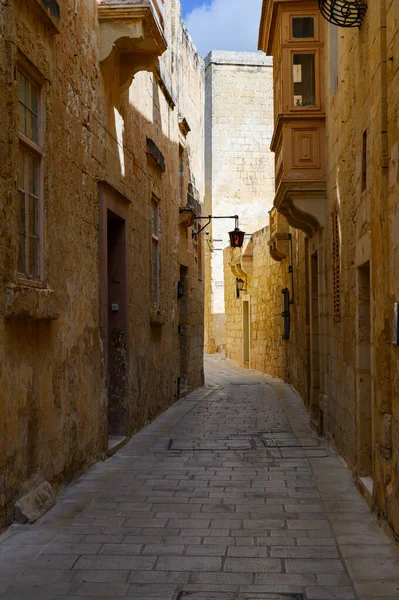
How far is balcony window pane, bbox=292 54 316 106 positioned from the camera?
386 inches

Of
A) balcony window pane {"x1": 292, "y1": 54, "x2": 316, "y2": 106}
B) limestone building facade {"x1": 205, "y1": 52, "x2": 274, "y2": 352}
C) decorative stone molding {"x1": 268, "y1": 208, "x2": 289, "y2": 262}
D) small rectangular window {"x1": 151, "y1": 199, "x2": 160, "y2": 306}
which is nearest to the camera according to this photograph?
balcony window pane {"x1": 292, "y1": 54, "x2": 316, "y2": 106}

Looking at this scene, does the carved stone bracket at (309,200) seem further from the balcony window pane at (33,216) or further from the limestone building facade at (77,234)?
the balcony window pane at (33,216)

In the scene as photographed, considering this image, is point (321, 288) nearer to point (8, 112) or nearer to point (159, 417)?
point (159, 417)

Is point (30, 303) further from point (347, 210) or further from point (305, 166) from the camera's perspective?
point (305, 166)

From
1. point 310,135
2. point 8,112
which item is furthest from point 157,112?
point 8,112

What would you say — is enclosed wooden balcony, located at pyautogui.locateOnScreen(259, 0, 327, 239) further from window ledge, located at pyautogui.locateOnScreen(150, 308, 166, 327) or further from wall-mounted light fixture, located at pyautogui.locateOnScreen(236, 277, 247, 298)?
wall-mounted light fixture, located at pyautogui.locateOnScreen(236, 277, 247, 298)

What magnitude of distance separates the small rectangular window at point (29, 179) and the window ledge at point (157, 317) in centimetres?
537

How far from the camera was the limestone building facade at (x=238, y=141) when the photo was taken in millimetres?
35125

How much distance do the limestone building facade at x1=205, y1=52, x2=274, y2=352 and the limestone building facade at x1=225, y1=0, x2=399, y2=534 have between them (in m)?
21.0

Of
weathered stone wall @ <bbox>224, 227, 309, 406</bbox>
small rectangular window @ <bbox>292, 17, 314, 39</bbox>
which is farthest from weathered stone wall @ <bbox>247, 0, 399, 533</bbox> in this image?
weathered stone wall @ <bbox>224, 227, 309, 406</bbox>

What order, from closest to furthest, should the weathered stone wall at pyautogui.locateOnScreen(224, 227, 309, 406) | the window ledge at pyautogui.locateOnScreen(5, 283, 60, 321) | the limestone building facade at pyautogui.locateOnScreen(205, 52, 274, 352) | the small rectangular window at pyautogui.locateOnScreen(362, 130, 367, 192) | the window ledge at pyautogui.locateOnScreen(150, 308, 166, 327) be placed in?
the window ledge at pyautogui.locateOnScreen(5, 283, 60, 321)
the small rectangular window at pyautogui.locateOnScreen(362, 130, 367, 192)
the window ledge at pyautogui.locateOnScreen(150, 308, 166, 327)
the weathered stone wall at pyautogui.locateOnScreen(224, 227, 309, 406)
the limestone building facade at pyautogui.locateOnScreen(205, 52, 274, 352)

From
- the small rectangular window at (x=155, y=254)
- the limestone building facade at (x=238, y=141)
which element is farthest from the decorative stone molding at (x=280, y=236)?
the limestone building facade at (x=238, y=141)

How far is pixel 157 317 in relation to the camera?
1133 centimetres

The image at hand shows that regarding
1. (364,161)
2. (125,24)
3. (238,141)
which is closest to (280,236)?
(125,24)
